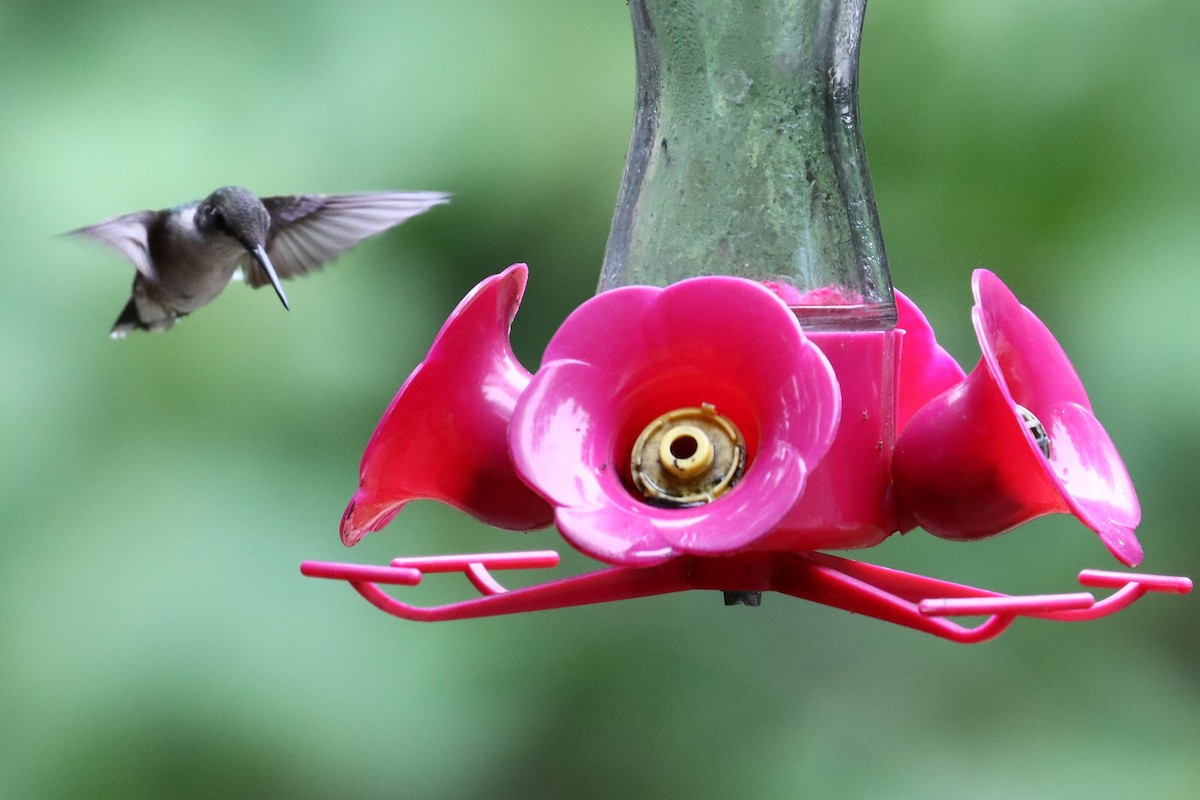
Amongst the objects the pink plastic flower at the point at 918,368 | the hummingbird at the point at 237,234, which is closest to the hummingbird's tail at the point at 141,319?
the hummingbird at the point at 237,234

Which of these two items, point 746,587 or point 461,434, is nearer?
point 746,587

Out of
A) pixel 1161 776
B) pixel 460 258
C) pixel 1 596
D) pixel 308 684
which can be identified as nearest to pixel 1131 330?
pixel 1161 776

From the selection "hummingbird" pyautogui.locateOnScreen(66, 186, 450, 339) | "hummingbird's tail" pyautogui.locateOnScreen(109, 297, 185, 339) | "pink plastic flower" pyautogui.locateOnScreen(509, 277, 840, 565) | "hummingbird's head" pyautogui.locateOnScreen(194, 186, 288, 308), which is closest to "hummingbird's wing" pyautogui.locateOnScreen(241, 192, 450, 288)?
"hummingbird" pyautogui.locateOnScreen(66, 186, 450, 339)

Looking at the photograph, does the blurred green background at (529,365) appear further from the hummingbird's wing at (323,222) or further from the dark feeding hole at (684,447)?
the dark feeding hole at (684,447)

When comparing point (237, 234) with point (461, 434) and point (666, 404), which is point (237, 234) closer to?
point (461, 434)

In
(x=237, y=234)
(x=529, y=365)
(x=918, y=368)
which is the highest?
(x=237, y=234)

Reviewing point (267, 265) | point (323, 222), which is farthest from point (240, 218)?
point (323, 222)
